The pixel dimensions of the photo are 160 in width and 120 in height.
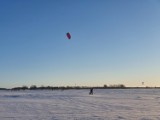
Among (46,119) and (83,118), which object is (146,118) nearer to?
(83,118)

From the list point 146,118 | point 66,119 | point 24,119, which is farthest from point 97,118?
point 24,119

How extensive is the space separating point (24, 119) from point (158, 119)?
18.8 feet

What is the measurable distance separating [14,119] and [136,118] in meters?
5.30

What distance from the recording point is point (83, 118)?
13.0m

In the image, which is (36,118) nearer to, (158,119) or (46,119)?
(46,119)

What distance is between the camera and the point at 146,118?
522 inches

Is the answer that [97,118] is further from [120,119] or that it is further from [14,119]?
[14,119]

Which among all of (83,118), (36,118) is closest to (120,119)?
(83,118)

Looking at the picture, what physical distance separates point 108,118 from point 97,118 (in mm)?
487

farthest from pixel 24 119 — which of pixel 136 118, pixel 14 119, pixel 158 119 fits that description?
pixel 158 119

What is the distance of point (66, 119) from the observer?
503 inches

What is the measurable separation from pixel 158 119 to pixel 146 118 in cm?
54

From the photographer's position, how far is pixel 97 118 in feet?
42.9

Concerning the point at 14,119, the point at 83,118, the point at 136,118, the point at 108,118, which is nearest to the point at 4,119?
the point at 14,119
